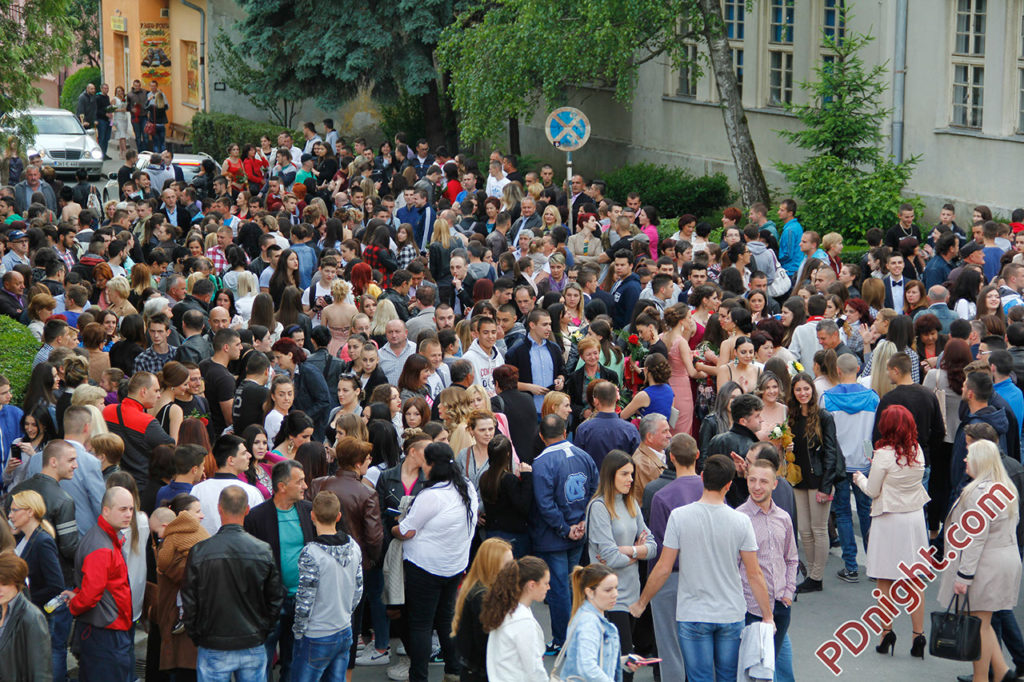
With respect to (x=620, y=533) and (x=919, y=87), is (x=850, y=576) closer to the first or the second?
(x=620, y=533)

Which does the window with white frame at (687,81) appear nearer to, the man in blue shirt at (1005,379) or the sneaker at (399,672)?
the man in blue shirt at (1005,379)

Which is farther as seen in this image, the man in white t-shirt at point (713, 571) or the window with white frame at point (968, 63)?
the window with white frame at point (968, 63)

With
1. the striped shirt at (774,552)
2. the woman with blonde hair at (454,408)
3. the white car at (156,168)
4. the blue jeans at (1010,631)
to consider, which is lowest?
the blue jeans at (1010,631)

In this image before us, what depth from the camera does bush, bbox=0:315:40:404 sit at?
12.8 meters

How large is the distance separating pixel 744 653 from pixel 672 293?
21.3 feet

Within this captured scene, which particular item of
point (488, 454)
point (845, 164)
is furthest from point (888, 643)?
point (845, 164)

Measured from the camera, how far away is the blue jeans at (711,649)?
311 inches

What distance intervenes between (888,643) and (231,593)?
4.74 metres

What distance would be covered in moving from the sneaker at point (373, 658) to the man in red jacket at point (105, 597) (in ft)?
6.08

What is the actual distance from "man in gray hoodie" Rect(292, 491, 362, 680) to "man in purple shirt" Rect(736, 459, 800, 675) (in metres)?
2.36

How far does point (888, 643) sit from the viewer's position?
31.1 ft

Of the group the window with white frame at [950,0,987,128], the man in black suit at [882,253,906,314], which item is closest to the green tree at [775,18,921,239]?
the window with white frame at [950,0,987,128]

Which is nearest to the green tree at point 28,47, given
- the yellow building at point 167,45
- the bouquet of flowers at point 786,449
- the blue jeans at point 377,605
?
the blue jeans at point 377,605

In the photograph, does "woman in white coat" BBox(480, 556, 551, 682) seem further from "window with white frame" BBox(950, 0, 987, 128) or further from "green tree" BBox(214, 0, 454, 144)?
"green tree" BBox(214, 0, 454, 144)
